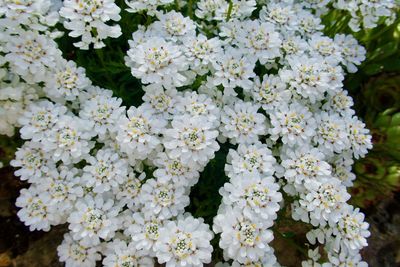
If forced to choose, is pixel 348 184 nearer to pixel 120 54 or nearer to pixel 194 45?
pixel 194 45

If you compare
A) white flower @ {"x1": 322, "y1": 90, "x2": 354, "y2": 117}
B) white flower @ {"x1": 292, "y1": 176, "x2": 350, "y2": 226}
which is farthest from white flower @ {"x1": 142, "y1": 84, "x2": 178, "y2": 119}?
white flower @ {"x1": 322, "y1": 90, "x2": 354, "y2": 117}

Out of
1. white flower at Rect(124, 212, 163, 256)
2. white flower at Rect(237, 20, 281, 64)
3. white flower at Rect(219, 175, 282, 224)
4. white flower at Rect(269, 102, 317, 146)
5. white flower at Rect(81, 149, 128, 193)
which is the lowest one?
white flower at Rect(124, 212, 163, 256)

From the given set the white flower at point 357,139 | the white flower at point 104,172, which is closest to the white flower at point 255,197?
the white flower at point 104,172

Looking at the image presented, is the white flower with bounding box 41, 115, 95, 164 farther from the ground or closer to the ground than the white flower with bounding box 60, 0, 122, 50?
closer to the ground

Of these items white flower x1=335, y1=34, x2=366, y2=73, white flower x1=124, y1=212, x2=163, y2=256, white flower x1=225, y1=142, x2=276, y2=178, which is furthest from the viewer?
white flower x1=335, y1=34, x2=366, y2=73

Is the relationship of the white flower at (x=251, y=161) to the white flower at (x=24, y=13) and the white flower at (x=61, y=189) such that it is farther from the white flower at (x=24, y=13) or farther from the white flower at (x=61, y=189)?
the white flower at (x=24, y=13)

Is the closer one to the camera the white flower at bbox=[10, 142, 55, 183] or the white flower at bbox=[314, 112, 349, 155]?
the white flower at bbox=[10, 142, 55, 183]

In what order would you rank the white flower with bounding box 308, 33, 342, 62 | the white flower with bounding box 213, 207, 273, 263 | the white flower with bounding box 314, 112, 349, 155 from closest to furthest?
the white flower with bounding box 213, 207, 273, 263, the white flower with bounding box 314, 112, 349, 155, the white flower with bounding box 308, 33, 342, 62

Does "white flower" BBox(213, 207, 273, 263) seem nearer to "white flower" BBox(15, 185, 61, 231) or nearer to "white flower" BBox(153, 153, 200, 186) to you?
"white flower" BBox(153, 153, 200, 186)
